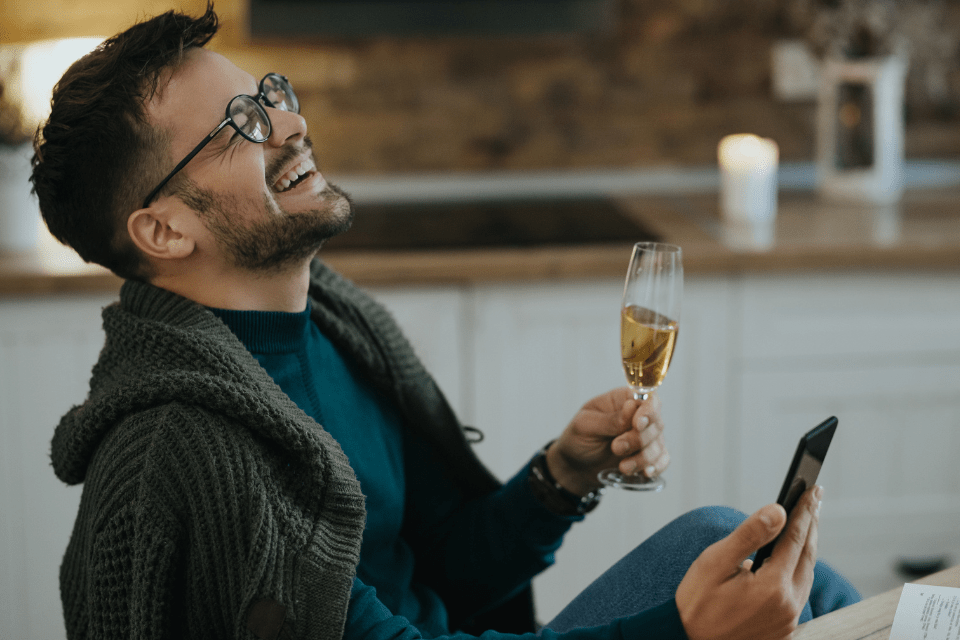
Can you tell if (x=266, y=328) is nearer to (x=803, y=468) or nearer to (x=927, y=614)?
(x=803, y=468)

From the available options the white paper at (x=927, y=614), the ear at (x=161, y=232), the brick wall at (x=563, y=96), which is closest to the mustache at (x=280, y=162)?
the ear at (x=161, y=232)

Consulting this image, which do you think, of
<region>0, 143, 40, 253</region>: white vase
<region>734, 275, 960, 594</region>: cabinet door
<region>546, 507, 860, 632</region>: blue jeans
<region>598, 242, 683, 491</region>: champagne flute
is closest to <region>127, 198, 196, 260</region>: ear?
<region>598, 242, 683, 491</region>: champagne flute

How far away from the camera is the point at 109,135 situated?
41.3 inches

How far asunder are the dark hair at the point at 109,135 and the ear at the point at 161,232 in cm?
2

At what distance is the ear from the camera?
1083mm

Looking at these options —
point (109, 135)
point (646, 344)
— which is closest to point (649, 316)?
point (646, 344)

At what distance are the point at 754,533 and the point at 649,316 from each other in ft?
1.14

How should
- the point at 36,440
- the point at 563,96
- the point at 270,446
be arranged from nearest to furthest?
the point at 270,446, the point at 36,440, the point at 563,96

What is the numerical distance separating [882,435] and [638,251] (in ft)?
4.07

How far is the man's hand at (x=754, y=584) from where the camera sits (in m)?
0.86

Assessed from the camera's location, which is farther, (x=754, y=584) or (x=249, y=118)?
(x=249, y=118)

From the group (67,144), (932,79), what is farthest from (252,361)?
(932,79)

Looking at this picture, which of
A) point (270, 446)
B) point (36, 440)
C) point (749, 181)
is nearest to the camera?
point (270, 446)

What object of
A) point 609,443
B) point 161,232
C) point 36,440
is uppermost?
point 161,232
